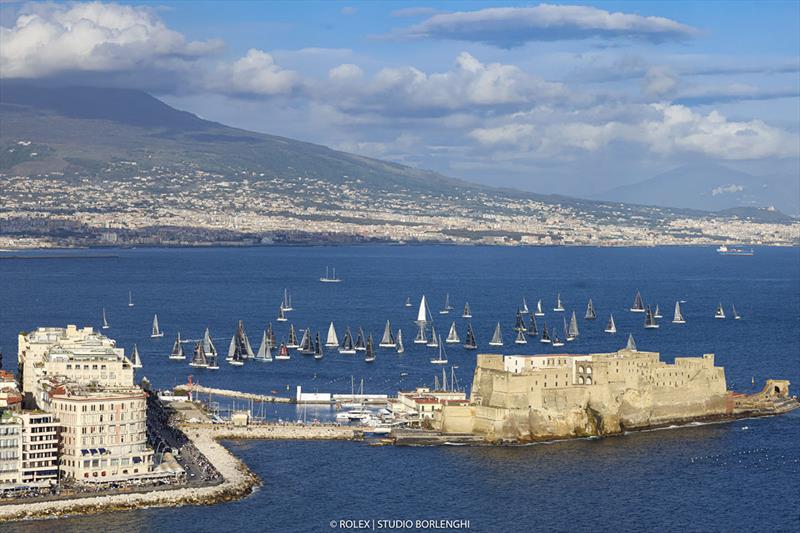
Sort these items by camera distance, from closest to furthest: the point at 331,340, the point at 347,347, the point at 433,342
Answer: the point at 347,347, the point at 331,340, the point at 433,342

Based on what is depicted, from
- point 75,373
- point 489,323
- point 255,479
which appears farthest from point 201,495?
point 489,323

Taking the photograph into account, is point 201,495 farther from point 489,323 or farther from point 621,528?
point 489,323

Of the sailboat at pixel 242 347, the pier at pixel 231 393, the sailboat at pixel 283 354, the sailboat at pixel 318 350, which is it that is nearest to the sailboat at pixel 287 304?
the sailboat at pixel 283 354

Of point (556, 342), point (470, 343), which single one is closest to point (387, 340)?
point (470, 343)

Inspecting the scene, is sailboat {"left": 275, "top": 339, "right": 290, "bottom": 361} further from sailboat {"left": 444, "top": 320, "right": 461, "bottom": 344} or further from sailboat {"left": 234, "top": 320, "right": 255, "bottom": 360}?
sailboat {"left": 444, "top": 320, "right": 461, "bottom": 344}

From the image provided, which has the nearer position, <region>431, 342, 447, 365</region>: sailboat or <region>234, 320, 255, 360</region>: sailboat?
<region>431, 342, 447, 365</region>: sailboat

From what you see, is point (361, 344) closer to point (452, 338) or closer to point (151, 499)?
point (452, 338)

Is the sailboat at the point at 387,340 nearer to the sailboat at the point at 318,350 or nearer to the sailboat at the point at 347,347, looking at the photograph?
the sailboat at the point at 347,347

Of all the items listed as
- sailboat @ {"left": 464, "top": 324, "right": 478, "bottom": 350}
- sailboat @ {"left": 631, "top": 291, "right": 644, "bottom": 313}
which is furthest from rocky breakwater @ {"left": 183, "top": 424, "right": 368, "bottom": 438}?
sailboat @ {"left": 631, "top": 291, "right": 644, "bottom": 313}
